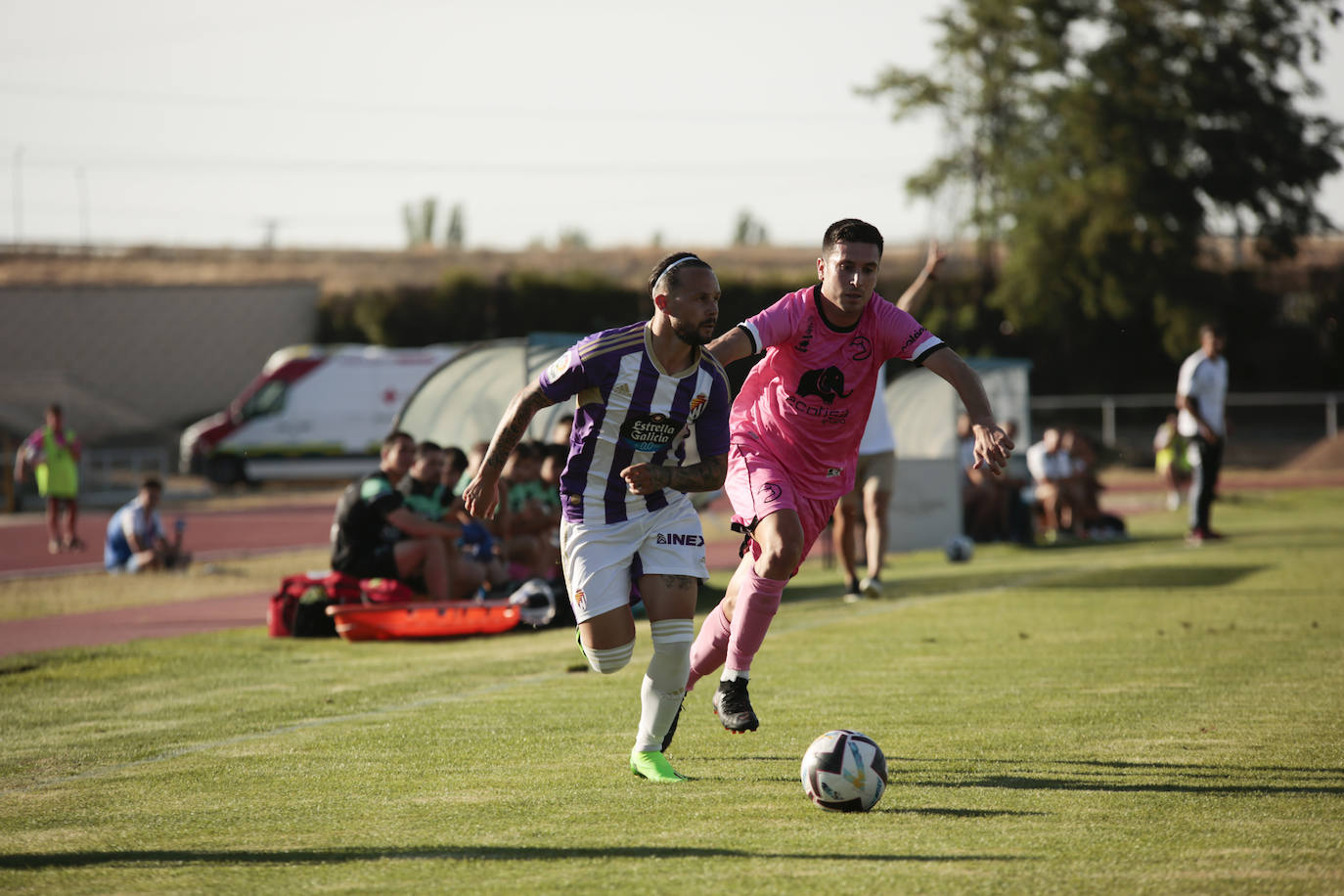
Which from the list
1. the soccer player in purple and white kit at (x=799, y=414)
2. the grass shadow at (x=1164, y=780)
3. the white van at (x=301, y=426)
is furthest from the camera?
the white van at (x=301, y=426)

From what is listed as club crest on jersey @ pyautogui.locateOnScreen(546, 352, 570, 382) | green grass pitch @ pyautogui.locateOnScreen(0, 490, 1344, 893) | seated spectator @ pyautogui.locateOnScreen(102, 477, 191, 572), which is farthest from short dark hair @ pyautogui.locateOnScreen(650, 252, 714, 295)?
seated spectator @ pyautogui.locateOnScreen(102, 477, 191, 572)

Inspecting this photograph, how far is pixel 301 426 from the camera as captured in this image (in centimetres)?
3469

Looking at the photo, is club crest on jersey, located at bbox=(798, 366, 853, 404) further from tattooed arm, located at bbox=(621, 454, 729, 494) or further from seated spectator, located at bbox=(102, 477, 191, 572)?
seated spectator, located at bbox=(102, 477, 191, 572)

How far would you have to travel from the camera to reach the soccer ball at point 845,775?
203 inches

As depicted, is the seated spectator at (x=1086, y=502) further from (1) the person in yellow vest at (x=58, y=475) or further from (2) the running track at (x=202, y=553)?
(1) the person in yellow vest at (x=58, y=475)

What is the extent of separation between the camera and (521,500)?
44.2ft

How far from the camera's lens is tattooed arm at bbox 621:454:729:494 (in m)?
5.50

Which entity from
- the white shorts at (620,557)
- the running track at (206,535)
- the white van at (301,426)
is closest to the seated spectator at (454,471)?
the white shorts at (620,557)

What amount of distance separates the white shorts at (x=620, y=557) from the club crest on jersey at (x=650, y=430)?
0.28 m

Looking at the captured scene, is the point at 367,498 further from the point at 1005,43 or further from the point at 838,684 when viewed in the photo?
the point at 1005,43

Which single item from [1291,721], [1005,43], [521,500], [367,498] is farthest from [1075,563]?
[1005,43]

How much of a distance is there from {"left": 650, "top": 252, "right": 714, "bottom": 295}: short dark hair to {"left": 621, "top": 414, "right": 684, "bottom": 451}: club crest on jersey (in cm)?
50

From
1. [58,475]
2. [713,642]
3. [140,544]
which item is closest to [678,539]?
[713,642]

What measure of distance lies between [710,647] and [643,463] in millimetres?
1443
